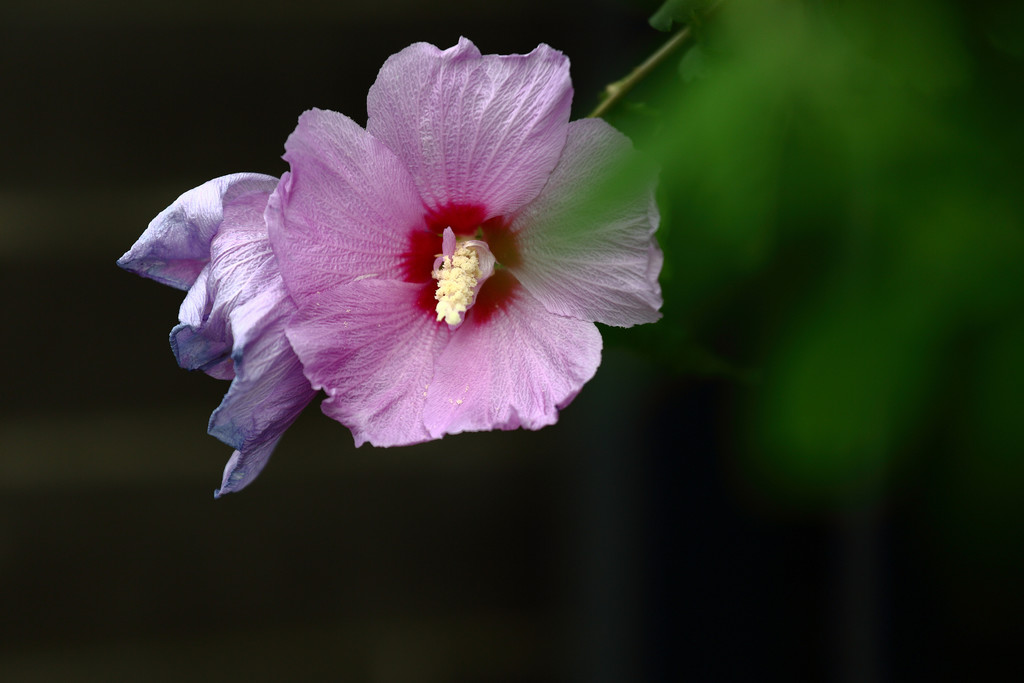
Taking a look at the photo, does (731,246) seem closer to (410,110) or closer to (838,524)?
(410,110)

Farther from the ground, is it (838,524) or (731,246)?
(731,246)

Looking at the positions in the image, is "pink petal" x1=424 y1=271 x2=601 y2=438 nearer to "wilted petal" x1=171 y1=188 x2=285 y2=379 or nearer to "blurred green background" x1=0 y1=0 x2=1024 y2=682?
"wilted petal" x1=171 y1=188 x2=285 y2=379

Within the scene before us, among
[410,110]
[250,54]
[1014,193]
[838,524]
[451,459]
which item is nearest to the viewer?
[1014,193]

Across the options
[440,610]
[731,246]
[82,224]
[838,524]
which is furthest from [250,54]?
[731,246]

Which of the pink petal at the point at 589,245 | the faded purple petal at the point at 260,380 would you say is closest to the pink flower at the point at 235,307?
the faded purple petal at the point at 260,380

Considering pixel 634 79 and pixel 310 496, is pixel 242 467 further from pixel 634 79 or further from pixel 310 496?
pixel 310 496

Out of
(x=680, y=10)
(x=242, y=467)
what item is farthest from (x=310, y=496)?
(x=680, y=10)

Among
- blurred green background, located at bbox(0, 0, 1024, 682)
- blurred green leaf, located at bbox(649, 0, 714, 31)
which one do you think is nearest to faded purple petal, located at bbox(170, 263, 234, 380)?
blurred green leaf, located at bbox(649, 0, 714, 31)
